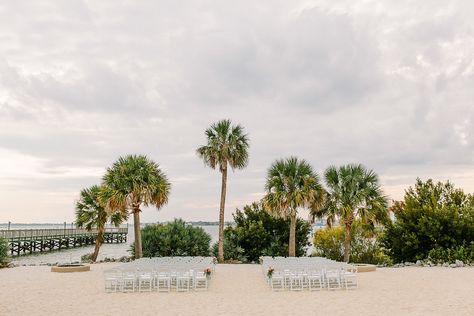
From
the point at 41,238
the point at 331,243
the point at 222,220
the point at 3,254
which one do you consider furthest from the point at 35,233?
the point at 331,243

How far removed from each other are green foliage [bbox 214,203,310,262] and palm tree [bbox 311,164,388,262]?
3.41 m

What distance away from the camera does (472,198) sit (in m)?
29.4

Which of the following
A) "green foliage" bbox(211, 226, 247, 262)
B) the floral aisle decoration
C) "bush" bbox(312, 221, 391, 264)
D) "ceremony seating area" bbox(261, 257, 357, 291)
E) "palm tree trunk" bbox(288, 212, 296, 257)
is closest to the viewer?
the floral aisle decoration

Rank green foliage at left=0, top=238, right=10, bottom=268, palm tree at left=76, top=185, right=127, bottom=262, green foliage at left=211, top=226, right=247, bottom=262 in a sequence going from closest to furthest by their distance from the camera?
green foliage at left=0, top=238, right=10, bottom=268 < green foliage at left=211, top=226, right=247, bottom=262 < palm tree at left=76, top=185, right=127, bottom=262

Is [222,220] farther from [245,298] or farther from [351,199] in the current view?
[245,298]

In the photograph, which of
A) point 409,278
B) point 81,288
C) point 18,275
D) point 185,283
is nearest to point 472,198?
point 409,278

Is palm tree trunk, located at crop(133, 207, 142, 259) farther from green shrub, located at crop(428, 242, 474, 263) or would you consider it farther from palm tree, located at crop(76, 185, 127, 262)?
green shrub, located at crop(428, 242, 474, 263)

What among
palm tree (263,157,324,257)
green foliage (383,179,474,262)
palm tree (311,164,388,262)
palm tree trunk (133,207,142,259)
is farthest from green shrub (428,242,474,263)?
palm tree trunk (133,207,142,259)

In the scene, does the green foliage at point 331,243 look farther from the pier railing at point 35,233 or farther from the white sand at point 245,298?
the pier railing at point 35,233

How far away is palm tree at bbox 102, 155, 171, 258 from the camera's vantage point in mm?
28391

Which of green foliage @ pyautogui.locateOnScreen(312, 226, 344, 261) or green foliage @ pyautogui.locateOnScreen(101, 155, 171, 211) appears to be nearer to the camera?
green foliage @ pyautogui.locateOnScreen(101, 155, 171, 211)

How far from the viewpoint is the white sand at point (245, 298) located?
13086 millimetres

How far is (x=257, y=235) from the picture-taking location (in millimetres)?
30938

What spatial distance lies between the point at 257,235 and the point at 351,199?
678 centimetres
